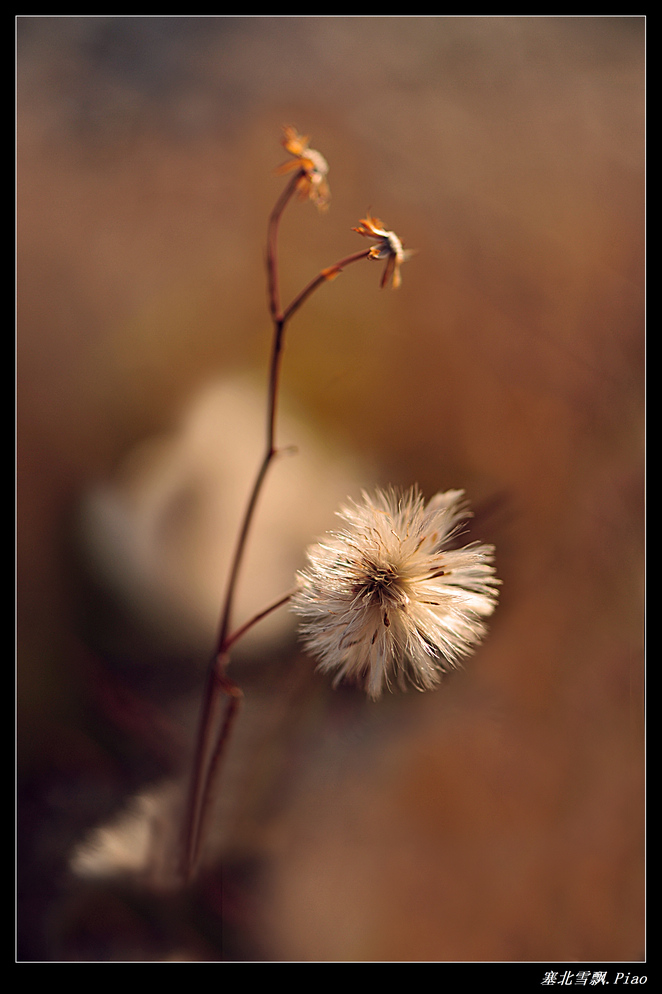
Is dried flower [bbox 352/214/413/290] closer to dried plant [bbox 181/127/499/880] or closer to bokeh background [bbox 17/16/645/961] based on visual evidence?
dried plant [bbox 181/127/499/880]

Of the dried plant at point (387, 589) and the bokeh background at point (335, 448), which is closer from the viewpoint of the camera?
the dried plant at point (387, 589)

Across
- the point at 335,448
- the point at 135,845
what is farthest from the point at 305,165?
the point at 135,845

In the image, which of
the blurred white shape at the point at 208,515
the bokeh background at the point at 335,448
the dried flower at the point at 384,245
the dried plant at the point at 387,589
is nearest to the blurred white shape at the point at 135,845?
the bokeh background at the point at 335,448

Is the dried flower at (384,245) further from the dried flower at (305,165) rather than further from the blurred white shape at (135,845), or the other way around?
the blurred white shape at (135,845)

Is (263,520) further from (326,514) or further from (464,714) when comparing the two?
(464,714)

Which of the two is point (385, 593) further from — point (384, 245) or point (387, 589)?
point (384, 245)
